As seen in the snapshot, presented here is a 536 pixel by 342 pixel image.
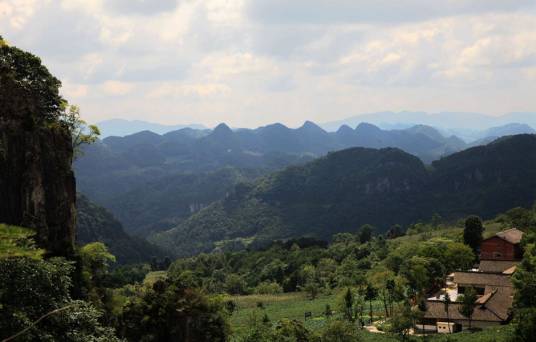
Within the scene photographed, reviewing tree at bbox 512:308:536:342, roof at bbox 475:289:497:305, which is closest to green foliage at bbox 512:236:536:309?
tree at bbox 512:308:536:342

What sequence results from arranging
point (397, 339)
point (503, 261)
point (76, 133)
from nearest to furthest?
point (76, 133) < point (397, 339) < point (503, 261)

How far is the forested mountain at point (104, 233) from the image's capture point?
600 feet

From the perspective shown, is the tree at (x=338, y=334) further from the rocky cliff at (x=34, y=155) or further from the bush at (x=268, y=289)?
the bush at (x=268, y=289)

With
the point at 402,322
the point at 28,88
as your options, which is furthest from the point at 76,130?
the point at 402,322

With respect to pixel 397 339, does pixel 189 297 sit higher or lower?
higher

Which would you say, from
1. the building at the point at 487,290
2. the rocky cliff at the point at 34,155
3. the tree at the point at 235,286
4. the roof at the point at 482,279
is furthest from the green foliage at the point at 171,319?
the tree at the point at 235,286

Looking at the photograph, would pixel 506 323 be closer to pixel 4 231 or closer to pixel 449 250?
pixel 449 250

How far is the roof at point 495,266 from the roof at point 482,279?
5.34 meters

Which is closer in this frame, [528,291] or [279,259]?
[528,291]

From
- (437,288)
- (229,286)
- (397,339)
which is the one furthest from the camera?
(229,286)

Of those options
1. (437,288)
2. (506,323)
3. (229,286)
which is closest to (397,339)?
(506,323)

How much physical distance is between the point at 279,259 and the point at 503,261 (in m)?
67.8

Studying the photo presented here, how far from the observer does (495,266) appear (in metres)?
72.0

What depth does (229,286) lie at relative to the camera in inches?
4338
